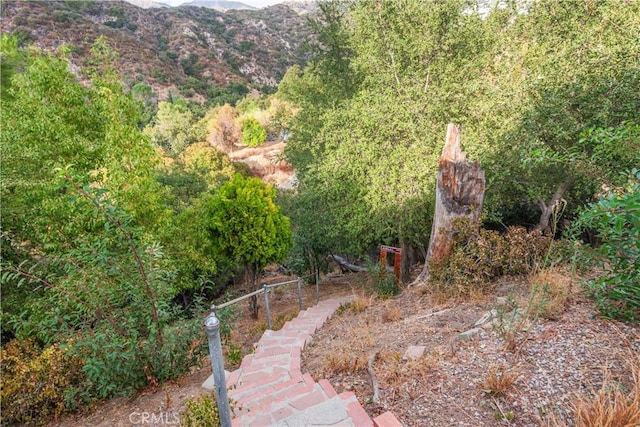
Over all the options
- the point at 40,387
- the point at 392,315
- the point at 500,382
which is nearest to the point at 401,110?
the point at 392,315

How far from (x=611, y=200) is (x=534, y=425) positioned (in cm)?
155

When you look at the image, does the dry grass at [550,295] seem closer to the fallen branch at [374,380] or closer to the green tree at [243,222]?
the fallen branch at [374,380]

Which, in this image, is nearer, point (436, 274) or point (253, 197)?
point (436, 274)

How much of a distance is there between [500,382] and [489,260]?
3.31 meters

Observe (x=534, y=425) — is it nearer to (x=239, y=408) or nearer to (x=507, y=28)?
(x=239, y=408)

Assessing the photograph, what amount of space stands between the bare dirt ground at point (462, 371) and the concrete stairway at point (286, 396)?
166mm

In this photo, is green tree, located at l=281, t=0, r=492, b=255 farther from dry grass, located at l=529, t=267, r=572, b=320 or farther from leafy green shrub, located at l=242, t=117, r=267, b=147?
leafy green shrub, located at l=242, t=117, r=267, b=147

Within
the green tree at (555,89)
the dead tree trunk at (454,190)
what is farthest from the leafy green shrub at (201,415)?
the green tree at (555,89)

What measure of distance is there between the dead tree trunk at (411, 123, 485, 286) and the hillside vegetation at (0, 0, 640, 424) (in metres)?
0.21

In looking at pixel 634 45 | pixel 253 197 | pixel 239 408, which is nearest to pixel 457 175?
pixel 634 45

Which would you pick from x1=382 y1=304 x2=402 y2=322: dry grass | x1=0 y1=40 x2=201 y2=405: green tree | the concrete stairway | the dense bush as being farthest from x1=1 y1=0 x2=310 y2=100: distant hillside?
the concrete stairway

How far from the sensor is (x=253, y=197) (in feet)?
21.1

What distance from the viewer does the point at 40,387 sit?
3.52 meters

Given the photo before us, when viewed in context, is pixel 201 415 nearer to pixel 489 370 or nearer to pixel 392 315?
pixel 489 370
